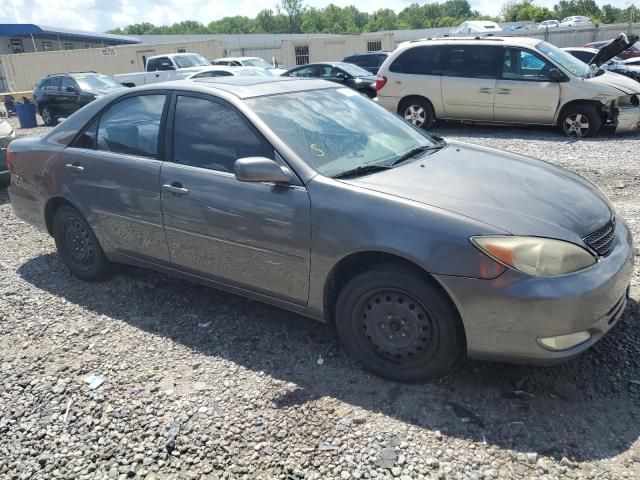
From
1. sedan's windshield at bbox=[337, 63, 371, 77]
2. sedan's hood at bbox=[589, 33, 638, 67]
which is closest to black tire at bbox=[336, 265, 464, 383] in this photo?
sedan's hood at bbox=[589, 33, 638, 67]

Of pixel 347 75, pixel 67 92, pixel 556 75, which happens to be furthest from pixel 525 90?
pixel 67 92

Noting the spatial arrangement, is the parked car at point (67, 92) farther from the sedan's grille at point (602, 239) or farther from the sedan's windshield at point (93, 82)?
the sedan's grille at point (602, 239)

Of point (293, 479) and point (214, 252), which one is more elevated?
point (214, 252)

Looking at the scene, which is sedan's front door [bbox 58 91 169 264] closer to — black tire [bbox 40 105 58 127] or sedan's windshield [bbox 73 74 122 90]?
sedan's windshield [bbox 73 74 122 90]

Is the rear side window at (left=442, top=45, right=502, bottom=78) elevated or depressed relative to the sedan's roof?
depressed

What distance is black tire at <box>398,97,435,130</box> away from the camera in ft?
36.0

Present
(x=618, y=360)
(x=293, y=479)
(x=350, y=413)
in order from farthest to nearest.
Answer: (x=618, y=360) < (x=350, y=413) < (x=293, y=479)

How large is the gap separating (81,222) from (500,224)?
11.1 feet

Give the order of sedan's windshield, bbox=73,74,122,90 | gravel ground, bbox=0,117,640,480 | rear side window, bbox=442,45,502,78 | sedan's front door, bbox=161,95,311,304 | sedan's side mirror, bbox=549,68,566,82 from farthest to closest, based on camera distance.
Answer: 1. sedan's windshield, bbox=73,74,122,90
2. rear side window, bbox=442,45,502,78
3. sedan's side mirror, bbox=549,68,566,82
4. sedan's front door, bbox=161,95,311,304
5. gravel ground, bbox=0,117,640,480

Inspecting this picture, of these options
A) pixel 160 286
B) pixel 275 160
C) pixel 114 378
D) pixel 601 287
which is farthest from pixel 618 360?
pixel 160 286

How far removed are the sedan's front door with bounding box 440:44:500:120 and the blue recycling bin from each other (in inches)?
533

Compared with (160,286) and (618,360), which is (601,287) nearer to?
(618,360)

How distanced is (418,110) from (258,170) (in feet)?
28.8

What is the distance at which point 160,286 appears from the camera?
14.7ft
